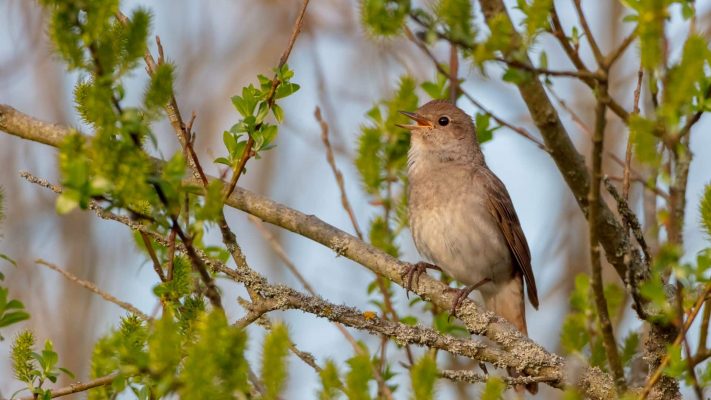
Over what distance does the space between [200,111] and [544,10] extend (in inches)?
307

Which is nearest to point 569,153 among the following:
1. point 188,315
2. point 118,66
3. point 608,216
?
point 608,216

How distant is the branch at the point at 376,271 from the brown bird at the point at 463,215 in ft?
4.11

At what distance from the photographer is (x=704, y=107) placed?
121 inches

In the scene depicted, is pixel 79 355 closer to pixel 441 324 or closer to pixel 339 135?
pixel 339 135

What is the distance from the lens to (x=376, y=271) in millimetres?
4766

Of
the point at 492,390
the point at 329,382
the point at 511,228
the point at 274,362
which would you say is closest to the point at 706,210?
the point at 492,390

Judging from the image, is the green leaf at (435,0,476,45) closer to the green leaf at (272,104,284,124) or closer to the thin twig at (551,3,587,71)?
the thin twig at (551,3,587,71)

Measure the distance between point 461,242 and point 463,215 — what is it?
0.63 feet

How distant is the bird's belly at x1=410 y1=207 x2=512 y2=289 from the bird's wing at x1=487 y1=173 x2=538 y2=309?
6 cm

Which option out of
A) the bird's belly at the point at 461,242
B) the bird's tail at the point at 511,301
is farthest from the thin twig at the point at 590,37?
the bird's tail at the point at 511,301

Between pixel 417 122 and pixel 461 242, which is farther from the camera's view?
pixel 417 122

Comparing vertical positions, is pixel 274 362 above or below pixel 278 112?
below

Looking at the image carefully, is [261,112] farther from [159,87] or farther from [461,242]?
[461,242]

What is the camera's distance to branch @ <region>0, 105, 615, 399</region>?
423 cm
